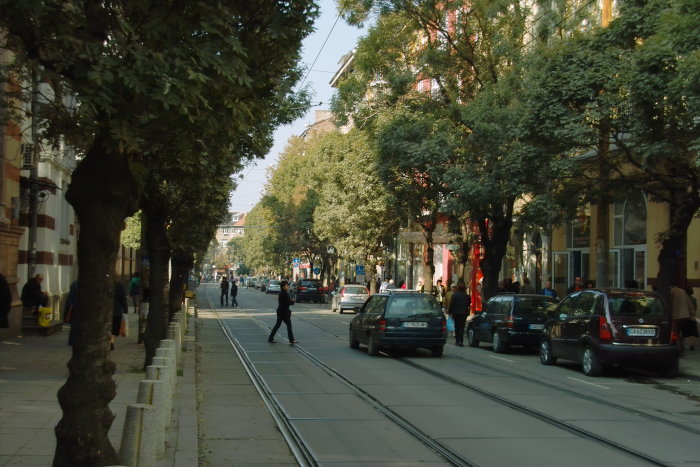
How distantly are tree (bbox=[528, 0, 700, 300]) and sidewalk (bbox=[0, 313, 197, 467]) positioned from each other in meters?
9.77

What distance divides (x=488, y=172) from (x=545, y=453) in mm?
15511

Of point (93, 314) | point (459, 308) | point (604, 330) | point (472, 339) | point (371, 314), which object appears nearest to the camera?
point (93, 314)

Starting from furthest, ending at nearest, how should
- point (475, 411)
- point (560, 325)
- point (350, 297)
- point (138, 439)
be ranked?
point (350, 297) < point (560, 325) < point (475, 411) < point (138, 439)

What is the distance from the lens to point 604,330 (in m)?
16.0

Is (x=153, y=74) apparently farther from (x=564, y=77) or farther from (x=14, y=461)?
(x=564, y=77)

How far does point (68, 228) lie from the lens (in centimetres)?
3033

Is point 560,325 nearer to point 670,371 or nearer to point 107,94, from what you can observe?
point 670,371

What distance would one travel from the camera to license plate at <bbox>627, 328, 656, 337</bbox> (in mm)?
15867

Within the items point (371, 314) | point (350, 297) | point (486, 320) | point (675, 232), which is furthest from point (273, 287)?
point (675, 232)

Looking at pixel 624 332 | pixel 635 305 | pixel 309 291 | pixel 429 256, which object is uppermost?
pixel 429 256

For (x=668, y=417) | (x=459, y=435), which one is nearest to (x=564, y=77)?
(x=668, y=417)

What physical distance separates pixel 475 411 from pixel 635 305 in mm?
6061

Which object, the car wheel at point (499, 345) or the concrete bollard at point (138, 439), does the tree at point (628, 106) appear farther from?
the concrete bollard at point (138, 439)

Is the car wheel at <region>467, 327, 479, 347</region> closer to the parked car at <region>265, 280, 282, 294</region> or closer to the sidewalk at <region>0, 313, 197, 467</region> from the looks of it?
the sidewalk at <region>0, 313, 197, 467</region>
